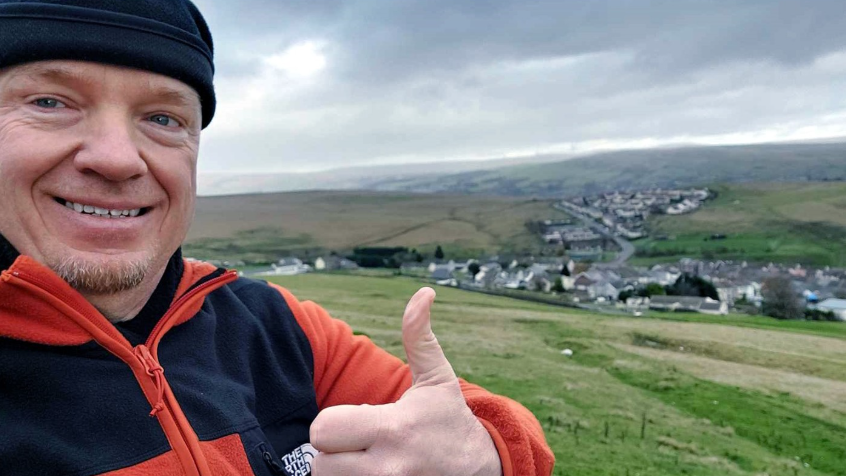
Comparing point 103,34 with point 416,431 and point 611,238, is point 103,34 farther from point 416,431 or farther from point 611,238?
point 611,238

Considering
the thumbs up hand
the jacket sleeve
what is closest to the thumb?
the thumbs up hand

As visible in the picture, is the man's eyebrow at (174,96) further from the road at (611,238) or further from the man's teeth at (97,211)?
the road at (611,238)

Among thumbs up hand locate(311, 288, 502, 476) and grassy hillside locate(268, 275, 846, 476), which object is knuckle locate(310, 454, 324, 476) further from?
grassy hillside locate(268, 275, 846, 476)

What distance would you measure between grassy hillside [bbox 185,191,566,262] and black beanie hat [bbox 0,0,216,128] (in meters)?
49.7

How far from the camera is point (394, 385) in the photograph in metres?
2.31

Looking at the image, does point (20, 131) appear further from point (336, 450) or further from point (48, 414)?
point (336, 450)

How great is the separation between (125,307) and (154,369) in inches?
10.3

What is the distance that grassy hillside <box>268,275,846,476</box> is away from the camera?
6086 millimetres

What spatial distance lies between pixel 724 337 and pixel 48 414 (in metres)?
14.6

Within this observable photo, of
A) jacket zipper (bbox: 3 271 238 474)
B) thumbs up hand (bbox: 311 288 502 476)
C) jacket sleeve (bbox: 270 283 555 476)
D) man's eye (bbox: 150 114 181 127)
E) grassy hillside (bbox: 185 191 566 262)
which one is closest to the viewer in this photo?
thumbs up hand (bbox: 311 288 502 476)

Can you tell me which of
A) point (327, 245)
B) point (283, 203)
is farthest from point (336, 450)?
point (283, 203)

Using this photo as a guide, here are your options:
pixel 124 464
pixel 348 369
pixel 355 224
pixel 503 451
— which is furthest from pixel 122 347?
pixel 355 224

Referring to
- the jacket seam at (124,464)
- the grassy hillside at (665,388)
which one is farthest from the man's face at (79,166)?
the grassy hillside at (665,388)

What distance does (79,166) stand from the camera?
148 cm
